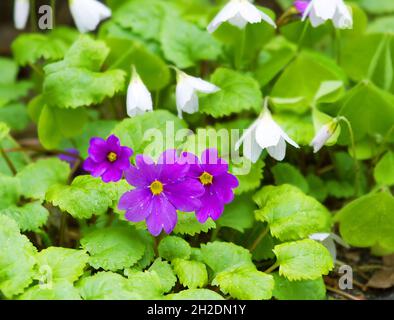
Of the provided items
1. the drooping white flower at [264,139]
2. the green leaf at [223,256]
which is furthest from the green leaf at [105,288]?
the drooping white flower at [264,139]

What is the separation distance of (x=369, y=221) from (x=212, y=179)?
1.62 ft

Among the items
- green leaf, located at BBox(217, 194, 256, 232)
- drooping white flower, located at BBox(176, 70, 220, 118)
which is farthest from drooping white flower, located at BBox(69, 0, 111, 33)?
green leaf, located at BBox(217, 194, 256, 232)

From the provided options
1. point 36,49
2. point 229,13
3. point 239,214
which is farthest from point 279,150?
point 36,49

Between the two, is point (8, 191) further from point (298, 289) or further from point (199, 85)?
point (298, 289)

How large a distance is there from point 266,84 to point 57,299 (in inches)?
42.8

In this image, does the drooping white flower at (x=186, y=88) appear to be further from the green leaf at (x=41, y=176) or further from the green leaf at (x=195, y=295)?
the green leaf at (x=195, y=295)

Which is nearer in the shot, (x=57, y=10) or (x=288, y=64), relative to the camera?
(x=288, y=64)

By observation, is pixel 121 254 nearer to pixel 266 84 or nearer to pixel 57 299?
pixel 57 299

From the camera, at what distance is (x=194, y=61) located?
2.32 metres

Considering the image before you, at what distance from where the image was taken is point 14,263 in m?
1.50

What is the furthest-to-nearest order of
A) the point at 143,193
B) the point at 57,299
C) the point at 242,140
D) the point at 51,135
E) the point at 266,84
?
the point at 266,84 < the point at 51,135 < the point at 242,140 < the point at 143,193 < the point at 57,299

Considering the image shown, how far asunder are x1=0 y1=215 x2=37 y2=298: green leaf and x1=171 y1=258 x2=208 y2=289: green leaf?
0.35 m

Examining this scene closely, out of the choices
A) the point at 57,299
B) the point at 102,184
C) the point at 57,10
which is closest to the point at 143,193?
the point at 102,184
